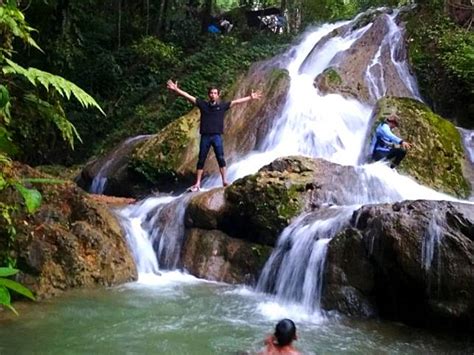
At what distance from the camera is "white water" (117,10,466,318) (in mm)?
6734

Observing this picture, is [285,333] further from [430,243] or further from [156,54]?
[156,54]

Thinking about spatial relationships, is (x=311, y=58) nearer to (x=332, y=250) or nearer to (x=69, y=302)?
(x=332, y=250)

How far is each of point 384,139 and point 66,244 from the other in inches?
218

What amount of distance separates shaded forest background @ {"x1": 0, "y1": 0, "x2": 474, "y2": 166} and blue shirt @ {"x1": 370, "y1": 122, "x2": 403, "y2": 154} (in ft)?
12.7

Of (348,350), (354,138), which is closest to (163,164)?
(354,138)

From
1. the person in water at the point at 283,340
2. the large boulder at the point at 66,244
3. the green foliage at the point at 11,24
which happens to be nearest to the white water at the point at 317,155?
the large boulder at the point at 66,244

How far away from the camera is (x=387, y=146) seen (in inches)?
377

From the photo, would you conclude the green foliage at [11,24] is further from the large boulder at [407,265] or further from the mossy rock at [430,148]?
the mossy rock at [430,148]

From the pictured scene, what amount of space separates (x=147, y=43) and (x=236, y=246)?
1174cm

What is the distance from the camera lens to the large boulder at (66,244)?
6484mm

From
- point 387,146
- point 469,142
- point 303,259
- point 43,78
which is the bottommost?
point 303,259

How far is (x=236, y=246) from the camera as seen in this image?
26.0 feet

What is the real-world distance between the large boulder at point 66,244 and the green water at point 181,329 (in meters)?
0.32

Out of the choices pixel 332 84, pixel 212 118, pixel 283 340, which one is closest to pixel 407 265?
pixel 283 340
